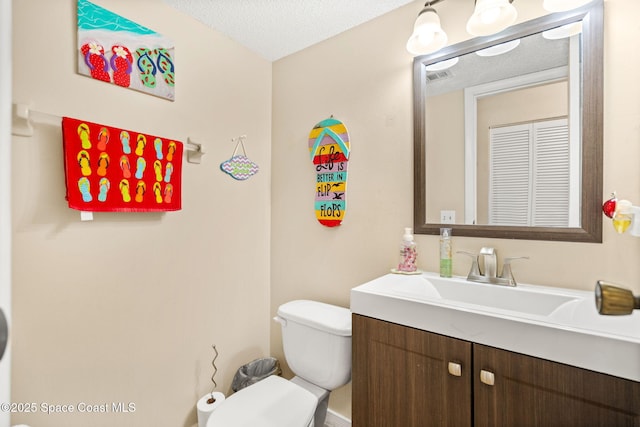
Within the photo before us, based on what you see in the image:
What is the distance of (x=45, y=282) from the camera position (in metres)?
1.10

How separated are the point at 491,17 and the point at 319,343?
157 centimetres

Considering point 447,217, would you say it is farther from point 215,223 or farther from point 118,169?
point 118,169

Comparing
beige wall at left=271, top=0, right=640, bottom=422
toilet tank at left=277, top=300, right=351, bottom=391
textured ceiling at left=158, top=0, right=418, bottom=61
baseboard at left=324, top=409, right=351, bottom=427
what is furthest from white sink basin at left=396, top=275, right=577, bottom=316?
textured ceiling at left=158, top=0, right=418, bottom=61

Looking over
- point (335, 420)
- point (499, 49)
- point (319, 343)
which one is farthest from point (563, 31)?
point (335, 420)

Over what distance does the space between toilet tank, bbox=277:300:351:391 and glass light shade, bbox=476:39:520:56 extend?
135 centimetres

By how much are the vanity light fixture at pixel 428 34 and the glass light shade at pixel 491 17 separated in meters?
0.13

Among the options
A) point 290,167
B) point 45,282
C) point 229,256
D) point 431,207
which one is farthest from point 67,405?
point 431,207

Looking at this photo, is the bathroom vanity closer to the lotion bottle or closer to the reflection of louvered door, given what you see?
the lotion bottle

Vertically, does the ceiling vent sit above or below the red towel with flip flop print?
above

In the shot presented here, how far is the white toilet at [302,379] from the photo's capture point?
121 cm

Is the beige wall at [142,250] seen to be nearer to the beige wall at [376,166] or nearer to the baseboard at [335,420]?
the beige wall at [376,166]

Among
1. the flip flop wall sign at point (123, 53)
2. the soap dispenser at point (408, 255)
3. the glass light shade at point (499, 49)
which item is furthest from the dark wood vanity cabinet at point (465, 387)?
the flip flop wall sign at point (123, 53)

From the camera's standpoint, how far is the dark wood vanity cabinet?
2.40ft

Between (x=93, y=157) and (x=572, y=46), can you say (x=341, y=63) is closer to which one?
(x=572, y=46)
